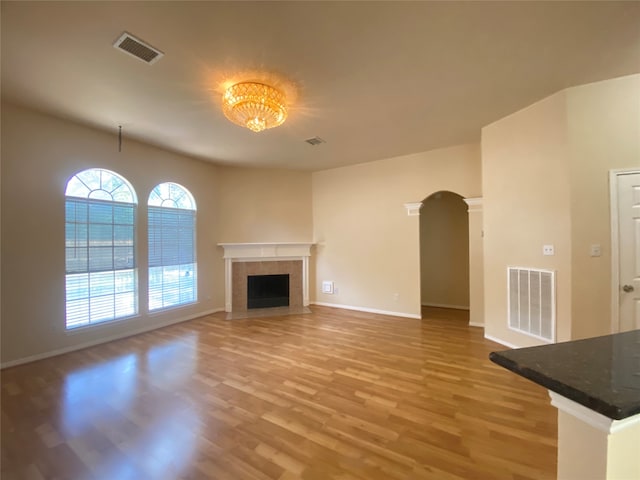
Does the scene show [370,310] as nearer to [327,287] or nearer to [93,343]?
[327,287]

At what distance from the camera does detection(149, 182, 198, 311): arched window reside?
444 cm

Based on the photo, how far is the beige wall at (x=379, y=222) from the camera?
4676 mm

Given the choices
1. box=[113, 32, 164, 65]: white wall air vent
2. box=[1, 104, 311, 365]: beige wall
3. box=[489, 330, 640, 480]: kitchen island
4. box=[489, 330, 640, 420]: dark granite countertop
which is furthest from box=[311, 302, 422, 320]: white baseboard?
box=[113, 32, 164, 65]: white wall air vent

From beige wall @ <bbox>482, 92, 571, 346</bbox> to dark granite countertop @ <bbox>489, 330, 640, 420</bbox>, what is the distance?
2462mm

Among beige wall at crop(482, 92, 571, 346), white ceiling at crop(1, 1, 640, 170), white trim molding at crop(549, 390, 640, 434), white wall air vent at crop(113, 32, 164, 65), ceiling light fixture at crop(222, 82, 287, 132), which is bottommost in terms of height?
white trim molding at crop(549, 390, 640, 434)

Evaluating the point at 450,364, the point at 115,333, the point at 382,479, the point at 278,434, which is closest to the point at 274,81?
the point at 278,434

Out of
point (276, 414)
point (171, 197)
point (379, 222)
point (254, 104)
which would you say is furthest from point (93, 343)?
point (379, 222)

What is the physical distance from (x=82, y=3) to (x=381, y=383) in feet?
12.4

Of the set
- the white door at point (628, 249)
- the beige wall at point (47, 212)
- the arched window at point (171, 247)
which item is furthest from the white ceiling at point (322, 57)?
the arched window at point (171, 247)

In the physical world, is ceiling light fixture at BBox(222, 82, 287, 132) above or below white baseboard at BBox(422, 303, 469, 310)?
above

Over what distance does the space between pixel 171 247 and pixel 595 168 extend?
5.86 m

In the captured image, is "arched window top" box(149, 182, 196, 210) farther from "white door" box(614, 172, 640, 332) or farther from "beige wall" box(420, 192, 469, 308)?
"white door" box(614, 172, 640, 332)

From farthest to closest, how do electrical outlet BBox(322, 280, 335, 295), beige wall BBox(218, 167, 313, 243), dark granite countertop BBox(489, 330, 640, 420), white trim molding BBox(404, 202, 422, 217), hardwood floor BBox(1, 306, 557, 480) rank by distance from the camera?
electrical outlet BBox(322, 280, 335, 295), beige wall BBox(218, 167, 313, 243), white trim molding BBox(404, 202, 422, 217), hardwood floor BBox(1, 306, 557, 480), dark granite countertop BBox(489, 330, 640, 420)

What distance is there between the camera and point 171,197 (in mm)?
4746
